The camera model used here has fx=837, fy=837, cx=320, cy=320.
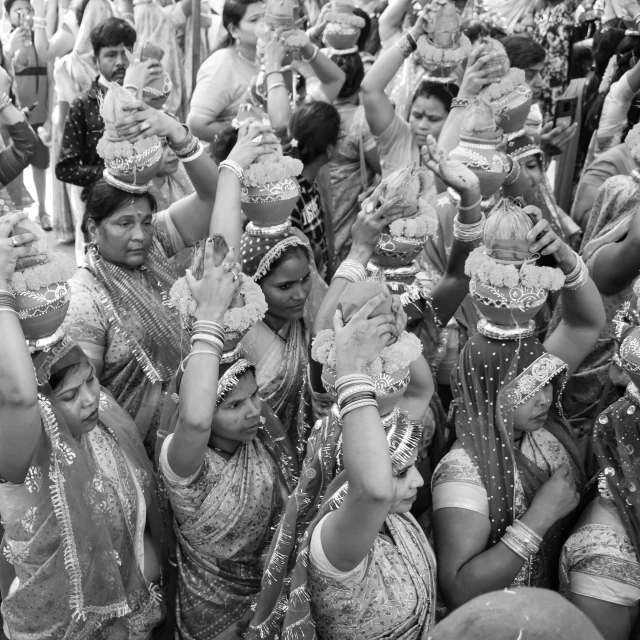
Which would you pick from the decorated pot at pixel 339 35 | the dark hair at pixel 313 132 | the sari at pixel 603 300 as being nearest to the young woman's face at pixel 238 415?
the sari at pixel 603 300

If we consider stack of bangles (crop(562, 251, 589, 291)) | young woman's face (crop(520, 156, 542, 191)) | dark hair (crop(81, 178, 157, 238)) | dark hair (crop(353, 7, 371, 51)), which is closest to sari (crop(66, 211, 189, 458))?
dark hair (crop(81, 178, 157, 238))

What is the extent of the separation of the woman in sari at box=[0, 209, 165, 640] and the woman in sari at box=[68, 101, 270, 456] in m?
0.59

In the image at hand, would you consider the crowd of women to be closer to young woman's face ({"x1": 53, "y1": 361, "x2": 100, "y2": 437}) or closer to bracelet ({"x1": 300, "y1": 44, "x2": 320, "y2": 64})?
young woman's face ({"x1": 53, "y1": 361, "x2": 100, "y2": 437})

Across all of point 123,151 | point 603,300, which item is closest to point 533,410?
point 603,300

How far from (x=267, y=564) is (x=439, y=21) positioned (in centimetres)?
273

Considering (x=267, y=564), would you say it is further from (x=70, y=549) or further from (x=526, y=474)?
(x=526, y=474)

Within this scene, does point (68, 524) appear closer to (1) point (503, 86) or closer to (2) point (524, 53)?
(1) point (503, 86)

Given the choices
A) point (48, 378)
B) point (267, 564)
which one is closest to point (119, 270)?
point (48, 378)

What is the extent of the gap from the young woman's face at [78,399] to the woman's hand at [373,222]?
98 cm

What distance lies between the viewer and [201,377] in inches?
87.1

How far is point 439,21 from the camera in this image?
393 cm

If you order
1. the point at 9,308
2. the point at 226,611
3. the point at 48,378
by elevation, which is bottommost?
the point at 226,611

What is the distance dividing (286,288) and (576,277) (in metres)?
1.05

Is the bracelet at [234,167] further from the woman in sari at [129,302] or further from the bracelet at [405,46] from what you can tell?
the bracelet at [405,46]
